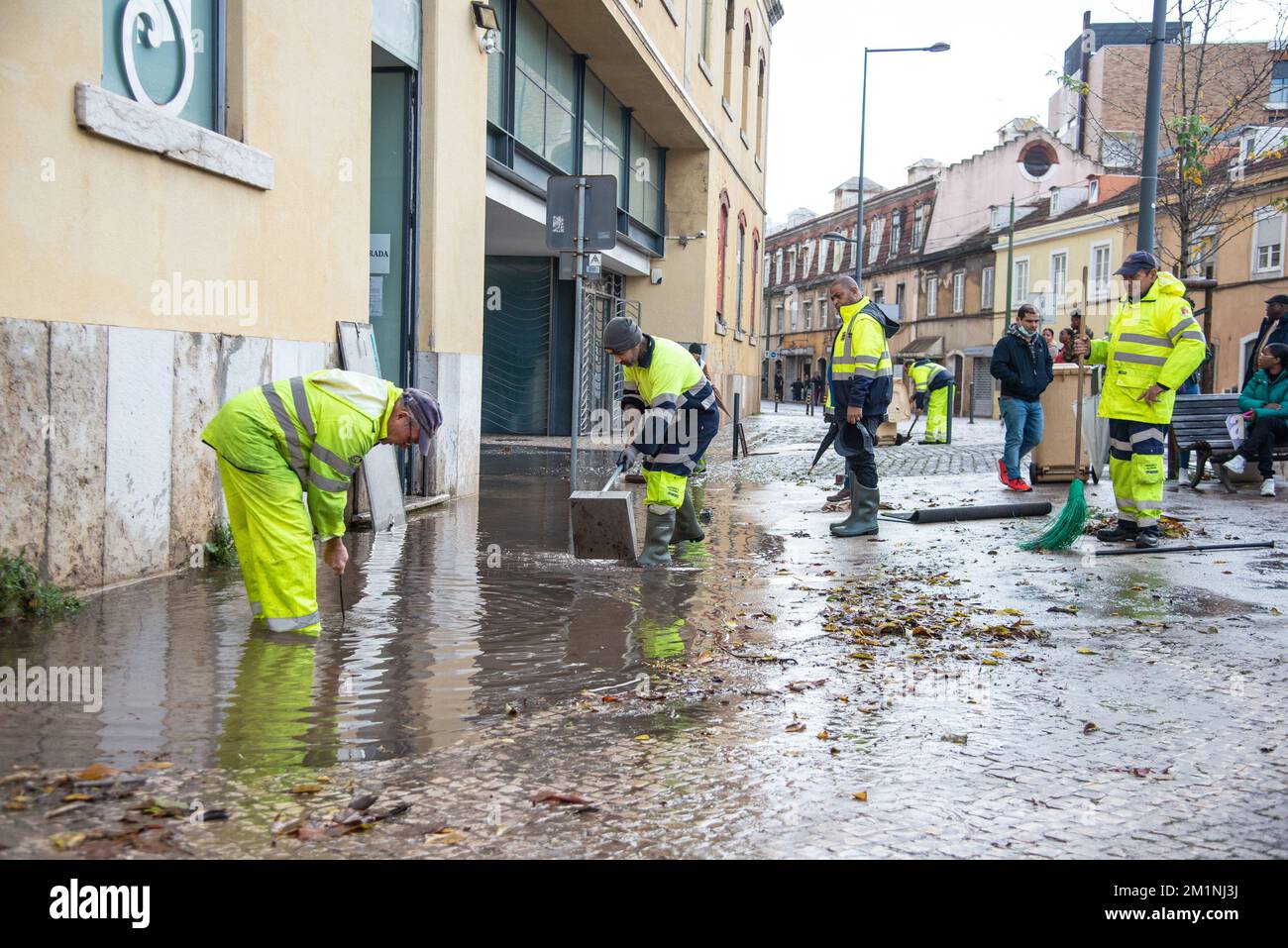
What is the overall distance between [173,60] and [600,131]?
44.2 feet

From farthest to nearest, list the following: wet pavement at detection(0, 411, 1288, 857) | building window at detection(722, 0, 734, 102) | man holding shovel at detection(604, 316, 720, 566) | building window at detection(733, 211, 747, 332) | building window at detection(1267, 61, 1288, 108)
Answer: building window at detection(1267, 61, 1288, 108) < building window at detection(733, 211, 747, 332) < building window at detection(722, 0, 734, 102) < man holding shovel at detection(604, 316, 720, 566) < wet pavement at detection(0, 411, 1288, 857)

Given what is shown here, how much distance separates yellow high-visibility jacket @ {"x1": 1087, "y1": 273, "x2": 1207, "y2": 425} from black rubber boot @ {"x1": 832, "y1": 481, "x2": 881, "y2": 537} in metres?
1.86

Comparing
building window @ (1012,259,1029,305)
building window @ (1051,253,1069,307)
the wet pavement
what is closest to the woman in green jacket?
the wet pavement

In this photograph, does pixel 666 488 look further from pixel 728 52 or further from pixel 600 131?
pixel 728 52

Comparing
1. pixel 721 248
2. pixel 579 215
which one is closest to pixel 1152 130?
pixel 579 215

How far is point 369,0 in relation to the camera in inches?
377

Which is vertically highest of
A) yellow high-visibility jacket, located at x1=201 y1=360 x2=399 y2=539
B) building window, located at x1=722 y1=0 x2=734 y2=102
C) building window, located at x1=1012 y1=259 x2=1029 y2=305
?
building window, located at x1=722 y1=0 x2=734 y2=102

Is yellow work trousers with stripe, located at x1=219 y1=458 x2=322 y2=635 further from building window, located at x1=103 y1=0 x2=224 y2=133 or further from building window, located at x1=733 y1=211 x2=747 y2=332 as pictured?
building window, located at x1=733 y1=211 x2=747 y2=332

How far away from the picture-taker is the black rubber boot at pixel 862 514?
385 inches

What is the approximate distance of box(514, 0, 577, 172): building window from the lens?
15.8 m

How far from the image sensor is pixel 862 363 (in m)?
9.90

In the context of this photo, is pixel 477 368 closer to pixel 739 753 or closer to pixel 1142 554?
pixel 1142 554

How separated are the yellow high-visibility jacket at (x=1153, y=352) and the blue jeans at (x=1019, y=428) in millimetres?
4131
